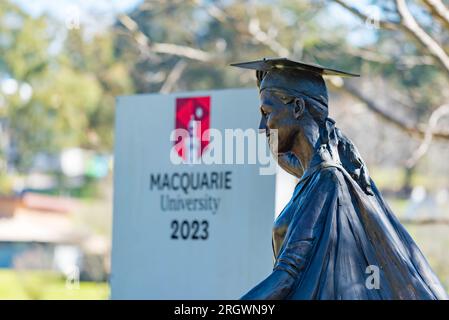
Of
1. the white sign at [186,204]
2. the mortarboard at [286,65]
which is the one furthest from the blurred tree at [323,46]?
the mortarboard at [286,65]

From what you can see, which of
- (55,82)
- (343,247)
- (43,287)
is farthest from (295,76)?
(55,82)

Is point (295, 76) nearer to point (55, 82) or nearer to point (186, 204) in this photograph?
point (186, 204)

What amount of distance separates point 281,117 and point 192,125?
512 centimetres

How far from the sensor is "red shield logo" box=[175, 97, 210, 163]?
902 cm

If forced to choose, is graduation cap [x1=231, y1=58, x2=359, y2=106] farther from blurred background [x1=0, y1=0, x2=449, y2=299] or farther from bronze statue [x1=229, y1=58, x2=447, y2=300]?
blurred background [x1=0, y1=0, x2=449, y2=299]

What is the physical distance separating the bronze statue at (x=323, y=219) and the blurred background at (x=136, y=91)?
9.89 m

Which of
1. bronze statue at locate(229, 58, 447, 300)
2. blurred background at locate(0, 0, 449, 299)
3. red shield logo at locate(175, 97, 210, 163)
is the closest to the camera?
bronze statue at locate(229, 58, 447, 300)

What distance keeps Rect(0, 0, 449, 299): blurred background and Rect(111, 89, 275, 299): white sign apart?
494 cm

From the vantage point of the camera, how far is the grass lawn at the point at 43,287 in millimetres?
20002

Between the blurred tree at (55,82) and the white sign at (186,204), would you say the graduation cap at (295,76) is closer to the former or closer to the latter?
the white sign at (186,204)

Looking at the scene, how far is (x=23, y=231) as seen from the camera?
30.4 meters

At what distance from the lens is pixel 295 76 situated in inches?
163

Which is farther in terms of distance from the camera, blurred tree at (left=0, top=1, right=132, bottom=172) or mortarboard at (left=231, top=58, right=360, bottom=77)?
blurred tree at (left=0, top=1, right=132, bottom=172)

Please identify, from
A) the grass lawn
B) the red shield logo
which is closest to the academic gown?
the red shield logo
